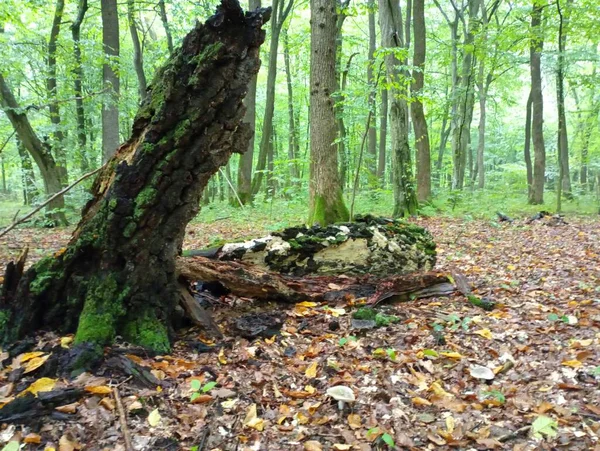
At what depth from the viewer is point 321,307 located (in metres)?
4.41

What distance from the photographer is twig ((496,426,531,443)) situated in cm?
241

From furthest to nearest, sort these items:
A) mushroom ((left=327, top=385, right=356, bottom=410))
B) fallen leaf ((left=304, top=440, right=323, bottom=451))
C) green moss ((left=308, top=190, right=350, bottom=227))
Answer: green moss ((left=308, top=190, right=350, bottom=227)) < mushroom ((left=327, top=385, right=356, bottom=410)) < fallen leaf ((left=304, top=440, right=323, bottom=451))

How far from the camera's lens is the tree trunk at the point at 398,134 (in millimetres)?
10555

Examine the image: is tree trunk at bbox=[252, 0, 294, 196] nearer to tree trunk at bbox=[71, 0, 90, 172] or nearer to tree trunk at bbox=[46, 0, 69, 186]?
tree trunk at bbox=[71, 0, 90, 172]

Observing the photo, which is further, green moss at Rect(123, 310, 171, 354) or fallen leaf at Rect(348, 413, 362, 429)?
green moss at Rect(123, 310, 171, 354)

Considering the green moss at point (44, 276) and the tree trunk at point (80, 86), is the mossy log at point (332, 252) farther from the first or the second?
the tree trunk at point (80, 86)

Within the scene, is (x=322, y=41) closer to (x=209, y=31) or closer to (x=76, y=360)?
(x=209, y=31)

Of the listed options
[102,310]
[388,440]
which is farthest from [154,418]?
[388,440]

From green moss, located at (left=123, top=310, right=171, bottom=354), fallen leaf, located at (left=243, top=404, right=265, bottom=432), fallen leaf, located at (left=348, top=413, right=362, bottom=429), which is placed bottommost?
fallen leaf, located at (left=348, top=413, right=362, bottom=429)

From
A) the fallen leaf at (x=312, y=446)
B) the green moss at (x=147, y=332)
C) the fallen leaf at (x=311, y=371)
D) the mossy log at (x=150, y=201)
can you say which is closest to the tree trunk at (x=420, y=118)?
the mossy log at (x=150, y=201)

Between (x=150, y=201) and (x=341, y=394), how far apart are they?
6.65 feet

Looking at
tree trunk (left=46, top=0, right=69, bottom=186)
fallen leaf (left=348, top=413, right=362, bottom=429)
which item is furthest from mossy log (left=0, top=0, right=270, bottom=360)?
tree trunk (left=46, top=0, right=69, bottom=186)

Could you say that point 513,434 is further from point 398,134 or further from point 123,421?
point 398,134

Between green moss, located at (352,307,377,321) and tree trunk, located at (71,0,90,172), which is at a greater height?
tree trunk, located at (71,0,90,172)
